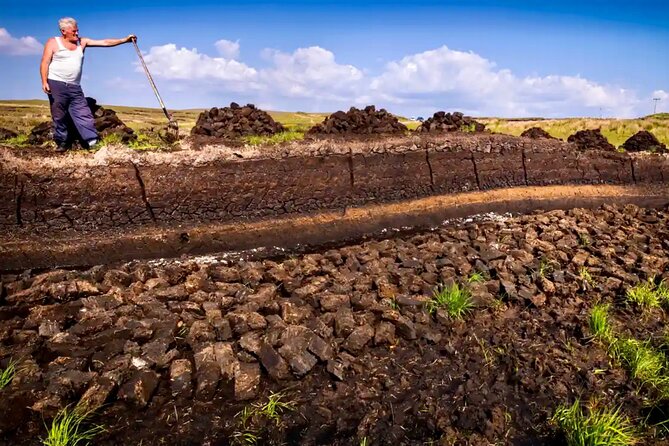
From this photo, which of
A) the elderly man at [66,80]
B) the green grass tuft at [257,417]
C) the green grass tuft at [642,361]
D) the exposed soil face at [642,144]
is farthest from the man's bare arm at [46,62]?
the exposed soil face at [642,144]

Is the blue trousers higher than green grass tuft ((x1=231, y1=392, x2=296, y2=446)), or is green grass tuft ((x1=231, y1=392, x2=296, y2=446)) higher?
the blue trousers

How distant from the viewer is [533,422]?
10.3 ft

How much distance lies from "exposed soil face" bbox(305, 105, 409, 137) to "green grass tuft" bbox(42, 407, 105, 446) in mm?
6670

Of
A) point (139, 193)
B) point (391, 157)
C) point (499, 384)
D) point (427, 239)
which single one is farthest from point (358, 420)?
point (391, 157)

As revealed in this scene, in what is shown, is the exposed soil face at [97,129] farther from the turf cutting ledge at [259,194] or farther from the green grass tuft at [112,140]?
the turf cutting ledge at [259,194]

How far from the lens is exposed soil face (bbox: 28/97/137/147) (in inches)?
279

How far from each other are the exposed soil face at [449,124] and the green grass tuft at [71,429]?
8.89 m

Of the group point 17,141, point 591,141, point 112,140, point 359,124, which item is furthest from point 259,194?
point 591,141

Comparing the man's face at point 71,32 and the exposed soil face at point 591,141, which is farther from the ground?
the man's face at point 71,32

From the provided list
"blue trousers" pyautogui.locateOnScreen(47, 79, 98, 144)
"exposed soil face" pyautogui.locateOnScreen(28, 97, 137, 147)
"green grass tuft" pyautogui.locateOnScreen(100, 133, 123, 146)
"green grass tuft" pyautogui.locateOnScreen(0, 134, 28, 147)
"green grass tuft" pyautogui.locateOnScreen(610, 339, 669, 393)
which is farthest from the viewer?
"green grass tuft" pyautogui.locateOnScreen(0, 134, 28, 147)

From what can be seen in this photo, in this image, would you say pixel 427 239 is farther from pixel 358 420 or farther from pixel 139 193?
pixel 139 193

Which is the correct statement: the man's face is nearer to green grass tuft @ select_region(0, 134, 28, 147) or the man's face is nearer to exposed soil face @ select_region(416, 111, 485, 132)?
green grass tuft @ select_region(0, 134, 28, 147)

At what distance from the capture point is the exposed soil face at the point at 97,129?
23.3ft

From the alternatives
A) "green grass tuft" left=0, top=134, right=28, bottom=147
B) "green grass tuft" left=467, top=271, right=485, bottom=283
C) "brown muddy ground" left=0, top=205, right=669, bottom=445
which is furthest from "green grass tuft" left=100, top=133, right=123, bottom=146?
"green grass tuft" left=467, top=271, right=485, bottom=283
